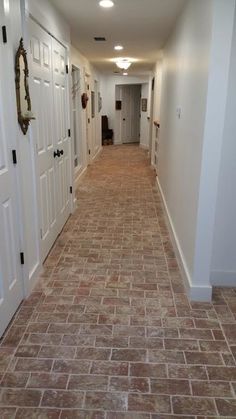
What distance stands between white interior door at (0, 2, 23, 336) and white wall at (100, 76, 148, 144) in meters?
9.47

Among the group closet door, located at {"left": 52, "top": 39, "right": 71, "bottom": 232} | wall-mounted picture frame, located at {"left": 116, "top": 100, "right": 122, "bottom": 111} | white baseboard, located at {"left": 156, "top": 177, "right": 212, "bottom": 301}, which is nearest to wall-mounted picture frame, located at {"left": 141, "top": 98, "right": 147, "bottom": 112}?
wall-mounted picture frame, located at {"left": 116, "top": 100, "right": 122, "bottom": 111}

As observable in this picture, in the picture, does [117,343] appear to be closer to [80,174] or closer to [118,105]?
[80,174]

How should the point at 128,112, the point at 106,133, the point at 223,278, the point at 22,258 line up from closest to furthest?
the point at 22,258 < the point at 223,278 < the point at 106,133 < the point at 128,112

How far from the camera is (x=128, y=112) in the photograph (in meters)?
12.2

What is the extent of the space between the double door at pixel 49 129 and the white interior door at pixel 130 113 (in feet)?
27.8

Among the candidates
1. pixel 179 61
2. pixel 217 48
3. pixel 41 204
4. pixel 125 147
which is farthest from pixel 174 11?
pixel 125 147

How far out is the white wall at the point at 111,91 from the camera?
11.2 meters

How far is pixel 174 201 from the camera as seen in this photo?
3604 millimetres

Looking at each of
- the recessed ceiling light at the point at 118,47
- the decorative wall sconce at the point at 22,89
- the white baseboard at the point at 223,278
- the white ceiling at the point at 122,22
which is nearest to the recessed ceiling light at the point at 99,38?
the white ceiling at the point at 122,22

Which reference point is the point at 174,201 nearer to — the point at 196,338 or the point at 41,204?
the point at 41,204

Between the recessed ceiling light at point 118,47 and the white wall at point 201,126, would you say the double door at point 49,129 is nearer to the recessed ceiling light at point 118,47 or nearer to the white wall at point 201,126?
the white wall at point 201,126

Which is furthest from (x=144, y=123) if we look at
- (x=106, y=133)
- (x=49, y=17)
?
(x=49, y=17)

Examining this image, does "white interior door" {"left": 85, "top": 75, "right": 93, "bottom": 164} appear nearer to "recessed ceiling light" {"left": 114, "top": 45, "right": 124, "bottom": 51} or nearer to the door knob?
"recessed ceiling light" {"left": 114, "top": 45, "right": 124, "bottom": 51}

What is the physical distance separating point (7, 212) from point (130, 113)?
1084 cm
